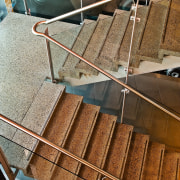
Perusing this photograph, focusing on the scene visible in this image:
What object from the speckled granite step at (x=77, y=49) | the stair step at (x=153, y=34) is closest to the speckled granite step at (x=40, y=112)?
the speckled granite step at (x=77, y=49)

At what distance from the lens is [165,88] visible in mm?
4148

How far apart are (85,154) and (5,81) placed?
1298mm

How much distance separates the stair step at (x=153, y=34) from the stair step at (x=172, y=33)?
0.23 ft

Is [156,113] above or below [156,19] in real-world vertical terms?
below

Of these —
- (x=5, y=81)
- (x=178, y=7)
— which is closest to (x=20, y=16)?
(x=5, y=81)

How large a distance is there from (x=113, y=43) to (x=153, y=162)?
1.46 m

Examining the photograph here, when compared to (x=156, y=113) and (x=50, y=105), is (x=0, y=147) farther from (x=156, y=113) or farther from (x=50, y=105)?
(x=156, y=113)

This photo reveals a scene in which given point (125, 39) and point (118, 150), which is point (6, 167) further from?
point (125, 39)

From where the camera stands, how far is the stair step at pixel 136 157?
2.72 m

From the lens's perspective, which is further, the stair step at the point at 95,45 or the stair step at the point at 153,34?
the stair step at the point at 95,45

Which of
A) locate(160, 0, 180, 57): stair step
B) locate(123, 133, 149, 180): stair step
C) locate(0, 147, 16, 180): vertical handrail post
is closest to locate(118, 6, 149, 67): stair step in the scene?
locate(160, 0, 180, 57): stair step

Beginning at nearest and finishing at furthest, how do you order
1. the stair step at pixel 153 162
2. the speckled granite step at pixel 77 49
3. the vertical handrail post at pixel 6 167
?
the vertical handrail post at pixel 6 167 → the speckled granite step at pixel 77 49 → the stair step at pixel 153 162

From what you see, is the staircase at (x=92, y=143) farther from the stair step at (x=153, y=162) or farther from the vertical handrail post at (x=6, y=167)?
the vertical handrail post at (x=6, y=167)

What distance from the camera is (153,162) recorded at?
2936mm
